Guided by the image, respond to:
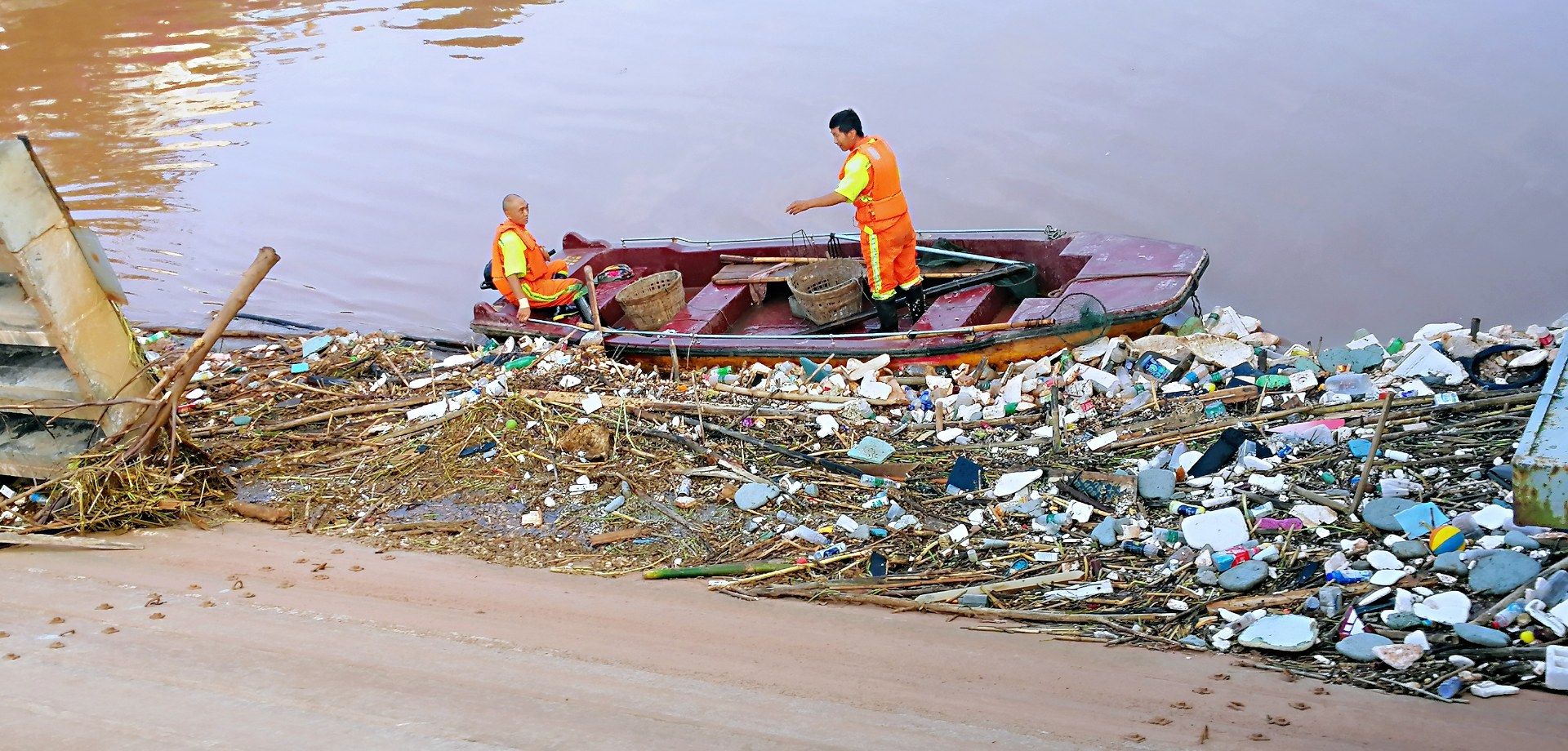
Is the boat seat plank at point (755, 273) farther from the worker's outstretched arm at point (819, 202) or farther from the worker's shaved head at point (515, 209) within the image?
the worker's shaved head at point (515, 209)

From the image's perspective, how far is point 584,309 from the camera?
950 cm

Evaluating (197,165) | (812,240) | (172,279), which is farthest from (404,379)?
(197,165)

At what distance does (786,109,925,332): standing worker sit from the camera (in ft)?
27.0

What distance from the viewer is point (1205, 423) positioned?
6637 millimetres

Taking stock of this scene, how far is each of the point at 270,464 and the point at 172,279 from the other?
7106mm

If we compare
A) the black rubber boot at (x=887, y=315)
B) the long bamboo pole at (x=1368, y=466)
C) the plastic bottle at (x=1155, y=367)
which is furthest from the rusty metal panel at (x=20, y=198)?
the long bamboo pole at (x=1368, y=466)

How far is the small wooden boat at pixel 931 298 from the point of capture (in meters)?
7.86

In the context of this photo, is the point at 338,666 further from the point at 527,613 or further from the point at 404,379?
the point at 404,379

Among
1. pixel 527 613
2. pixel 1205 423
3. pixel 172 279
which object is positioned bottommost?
pixel 172 279

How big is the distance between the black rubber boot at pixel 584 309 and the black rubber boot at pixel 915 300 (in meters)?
2.52

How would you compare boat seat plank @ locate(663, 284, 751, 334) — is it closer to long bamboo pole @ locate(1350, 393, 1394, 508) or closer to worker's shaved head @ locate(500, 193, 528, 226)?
worker's shaved head @ locate(500, 193, 528, 226)

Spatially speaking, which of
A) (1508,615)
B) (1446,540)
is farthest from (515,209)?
(1508,615)

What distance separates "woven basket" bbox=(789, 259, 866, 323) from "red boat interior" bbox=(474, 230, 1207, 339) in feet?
0.56

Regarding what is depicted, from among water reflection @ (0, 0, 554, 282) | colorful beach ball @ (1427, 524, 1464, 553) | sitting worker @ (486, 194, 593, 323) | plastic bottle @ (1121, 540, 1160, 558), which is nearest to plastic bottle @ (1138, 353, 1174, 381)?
plastic bottle @ (1121, 540, 1160, 558)
